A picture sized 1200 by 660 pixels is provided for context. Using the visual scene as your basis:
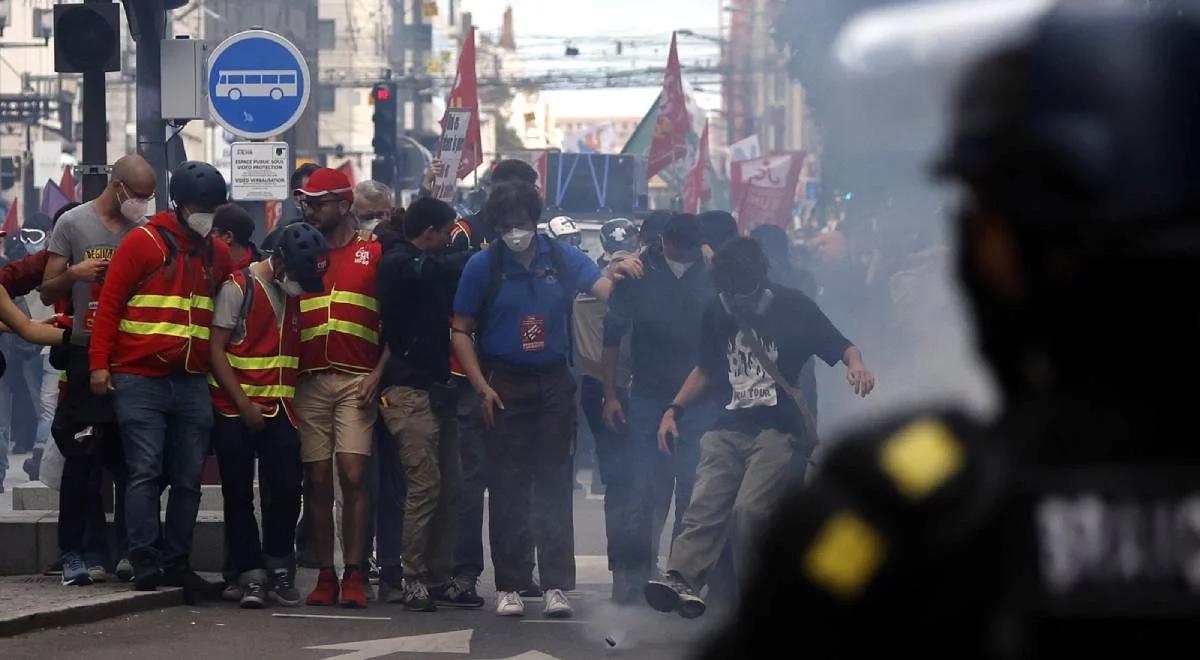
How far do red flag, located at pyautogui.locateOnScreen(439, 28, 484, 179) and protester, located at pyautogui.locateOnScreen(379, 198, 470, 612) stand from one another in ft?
28.5

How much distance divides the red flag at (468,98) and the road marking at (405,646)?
9.91 meters

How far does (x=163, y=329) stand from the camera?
8.68 m

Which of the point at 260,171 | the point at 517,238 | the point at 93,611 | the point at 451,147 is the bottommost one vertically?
the point at 93,611

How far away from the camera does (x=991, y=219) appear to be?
4.49ft

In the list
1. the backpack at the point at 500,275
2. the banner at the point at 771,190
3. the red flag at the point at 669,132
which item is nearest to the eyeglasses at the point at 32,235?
the backpack at the point at 500,275

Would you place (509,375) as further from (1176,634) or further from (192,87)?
(1176,634)

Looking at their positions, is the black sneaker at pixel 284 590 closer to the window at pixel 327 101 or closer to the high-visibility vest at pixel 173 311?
the high-visibility vest at pixel 173 311

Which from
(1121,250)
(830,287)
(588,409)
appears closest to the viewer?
(1121,250)

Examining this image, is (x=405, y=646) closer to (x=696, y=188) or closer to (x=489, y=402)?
(x=489, y=402)

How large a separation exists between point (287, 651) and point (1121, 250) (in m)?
6.81

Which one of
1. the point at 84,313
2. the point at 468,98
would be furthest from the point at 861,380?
the point at 468,98

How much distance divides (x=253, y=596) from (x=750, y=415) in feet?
7.40

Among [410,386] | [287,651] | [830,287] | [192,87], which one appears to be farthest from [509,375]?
[830,287]

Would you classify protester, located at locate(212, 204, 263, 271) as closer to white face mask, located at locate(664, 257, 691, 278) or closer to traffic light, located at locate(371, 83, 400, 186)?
white face mask, located at locate(664, 257, 691, 278)
